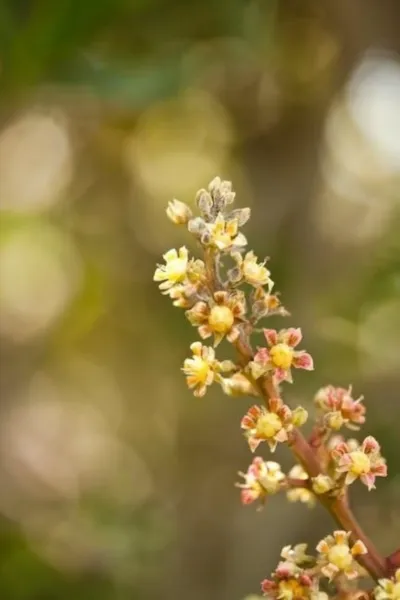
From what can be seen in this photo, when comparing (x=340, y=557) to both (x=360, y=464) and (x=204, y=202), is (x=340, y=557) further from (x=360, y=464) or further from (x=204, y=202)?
(x=204, y=202)

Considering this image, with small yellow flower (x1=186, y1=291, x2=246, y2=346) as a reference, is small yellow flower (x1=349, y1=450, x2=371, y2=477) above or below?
below

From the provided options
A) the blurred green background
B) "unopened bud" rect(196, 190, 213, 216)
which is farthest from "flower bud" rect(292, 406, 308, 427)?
the blurred green background

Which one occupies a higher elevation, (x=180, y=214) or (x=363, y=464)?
(x=180, y=214)

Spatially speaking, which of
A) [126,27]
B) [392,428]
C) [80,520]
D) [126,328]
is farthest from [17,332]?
[392,428]

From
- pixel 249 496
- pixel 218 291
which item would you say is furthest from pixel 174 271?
pixel 249 496

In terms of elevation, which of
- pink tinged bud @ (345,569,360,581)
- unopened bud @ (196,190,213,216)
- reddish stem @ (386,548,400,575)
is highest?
unopened bud @ (196,190,213,216)

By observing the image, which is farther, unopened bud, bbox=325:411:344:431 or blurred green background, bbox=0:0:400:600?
blurred green background, bbox=0:0:400:600

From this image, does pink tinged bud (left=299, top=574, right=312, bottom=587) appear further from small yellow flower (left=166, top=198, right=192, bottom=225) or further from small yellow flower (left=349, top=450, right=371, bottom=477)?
small yellow flower (left=166, top=198, right=192, bottom=225)
